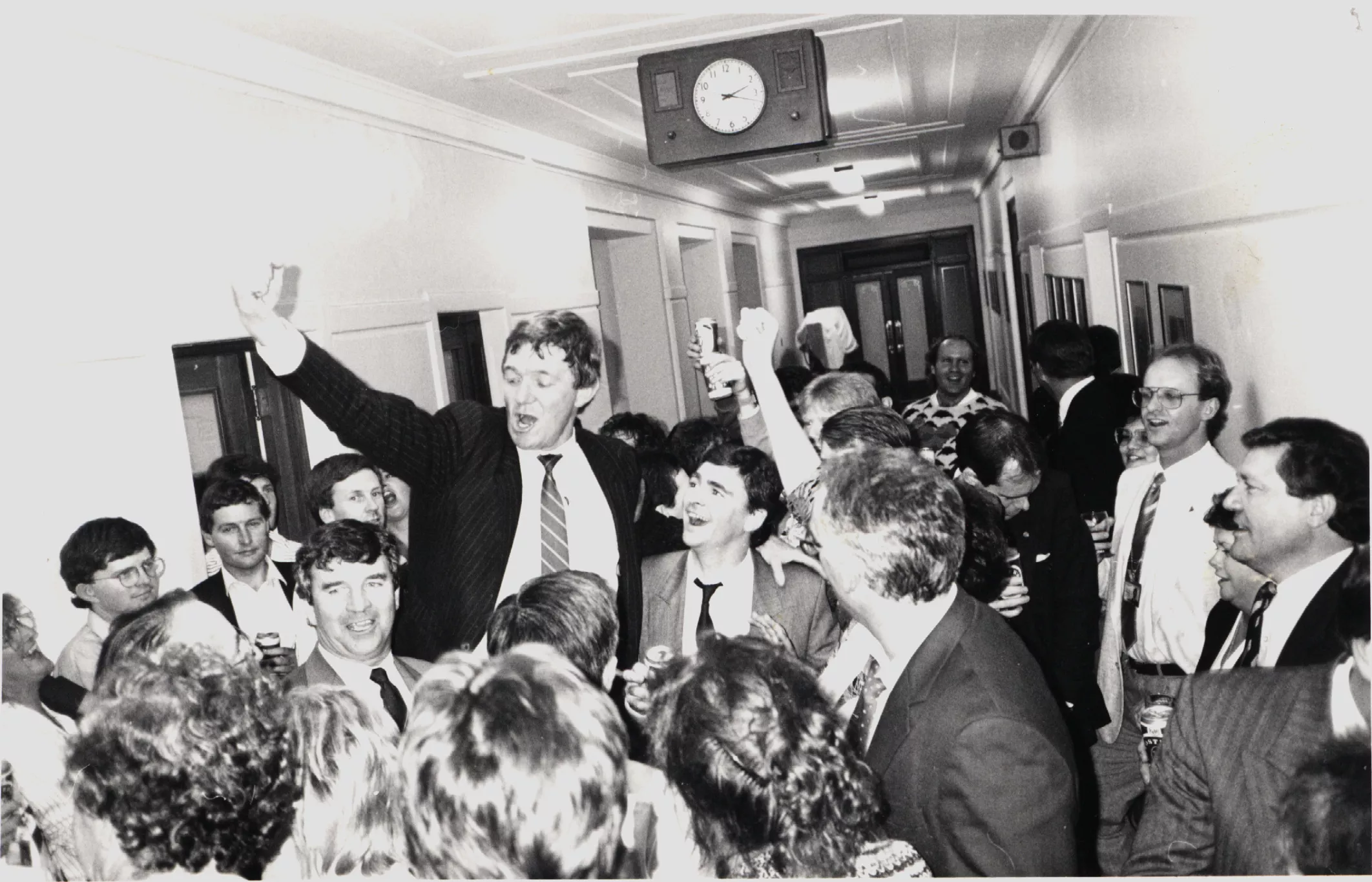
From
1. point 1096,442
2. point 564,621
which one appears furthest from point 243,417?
point 1096,442

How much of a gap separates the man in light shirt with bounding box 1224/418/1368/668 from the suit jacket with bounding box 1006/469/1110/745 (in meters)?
0.95

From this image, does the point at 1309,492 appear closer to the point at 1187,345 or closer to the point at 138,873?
the point at 1187,345

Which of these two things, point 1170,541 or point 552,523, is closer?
point 552,523

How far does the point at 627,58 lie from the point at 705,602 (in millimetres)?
2982

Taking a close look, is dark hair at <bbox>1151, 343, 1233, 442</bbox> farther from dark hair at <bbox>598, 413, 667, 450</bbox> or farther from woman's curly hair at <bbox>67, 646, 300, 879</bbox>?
woman's curly hair at <bbox>67, 646, 300, 879</bbox>

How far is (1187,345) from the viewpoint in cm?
275

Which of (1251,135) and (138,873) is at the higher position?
(1251,135)

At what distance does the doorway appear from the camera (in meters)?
3.61

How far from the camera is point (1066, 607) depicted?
279cm

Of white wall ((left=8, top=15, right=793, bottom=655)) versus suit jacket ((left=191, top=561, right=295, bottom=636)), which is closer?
white wall ((left=8, top=15, right=793, bottom=655))

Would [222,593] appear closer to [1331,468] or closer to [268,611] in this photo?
[268,611]

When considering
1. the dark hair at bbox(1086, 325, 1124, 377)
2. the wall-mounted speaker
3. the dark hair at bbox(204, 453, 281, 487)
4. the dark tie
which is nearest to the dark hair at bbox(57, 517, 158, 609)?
the dark hair at bbox(204, 453, 281, 487)

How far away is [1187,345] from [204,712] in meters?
2.38

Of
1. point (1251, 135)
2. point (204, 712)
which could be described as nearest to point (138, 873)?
point (204, 712)
